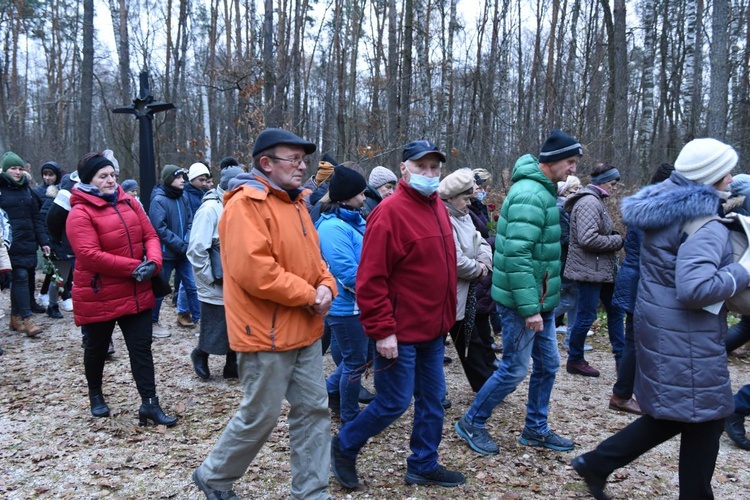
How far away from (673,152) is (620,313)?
1654 cm

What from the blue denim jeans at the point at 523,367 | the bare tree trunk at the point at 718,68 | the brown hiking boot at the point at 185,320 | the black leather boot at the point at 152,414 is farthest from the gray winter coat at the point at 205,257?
the bare tree trunk at the point at 718,68

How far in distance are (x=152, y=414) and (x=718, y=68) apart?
39.5ft

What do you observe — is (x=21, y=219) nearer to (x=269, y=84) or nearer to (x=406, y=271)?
(x=406, y=271)

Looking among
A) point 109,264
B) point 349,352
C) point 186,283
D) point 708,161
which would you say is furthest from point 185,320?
point 708,161

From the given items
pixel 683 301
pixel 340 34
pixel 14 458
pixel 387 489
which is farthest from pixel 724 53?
pixel 340 34

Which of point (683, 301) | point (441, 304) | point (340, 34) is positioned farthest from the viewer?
point (340, 34)

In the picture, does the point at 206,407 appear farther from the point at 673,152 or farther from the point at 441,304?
the point at 673,152

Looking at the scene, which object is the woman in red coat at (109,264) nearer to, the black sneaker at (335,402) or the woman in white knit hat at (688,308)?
the black sneaker at (335,402)

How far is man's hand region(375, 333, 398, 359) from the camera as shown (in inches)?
127

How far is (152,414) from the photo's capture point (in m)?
4.50

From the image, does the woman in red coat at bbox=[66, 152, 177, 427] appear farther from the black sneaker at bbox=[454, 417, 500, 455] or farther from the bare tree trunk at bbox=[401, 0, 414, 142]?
the bare tree trunk at bbox=[401, 0, 414, 142]

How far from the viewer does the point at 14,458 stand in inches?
159

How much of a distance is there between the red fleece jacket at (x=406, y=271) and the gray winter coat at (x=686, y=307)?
1127 millimetres

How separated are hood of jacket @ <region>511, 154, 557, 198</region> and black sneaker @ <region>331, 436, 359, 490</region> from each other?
7.02ft
